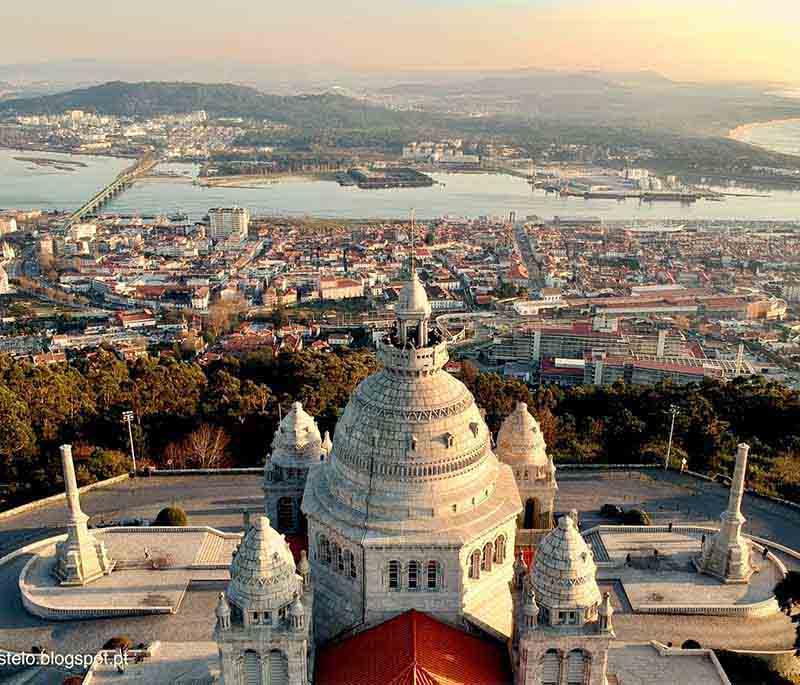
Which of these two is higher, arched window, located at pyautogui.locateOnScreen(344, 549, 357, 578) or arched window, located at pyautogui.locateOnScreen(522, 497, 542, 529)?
arched window, located at pyautogui.locateOnScreen(344, 549, 357, 578)

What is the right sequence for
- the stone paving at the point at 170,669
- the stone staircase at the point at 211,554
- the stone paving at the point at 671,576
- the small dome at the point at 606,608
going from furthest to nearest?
the stone staircase at the point at 211,554 < the stone paving at the point at 671,576 < the stone paving at the point at 170,669 < the small dome at the point at 606,608

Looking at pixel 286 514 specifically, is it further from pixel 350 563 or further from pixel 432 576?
pixel 432 576

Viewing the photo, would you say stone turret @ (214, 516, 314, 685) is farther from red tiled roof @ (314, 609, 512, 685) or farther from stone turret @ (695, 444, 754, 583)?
stone turret @ (695, 444, 754, 583)

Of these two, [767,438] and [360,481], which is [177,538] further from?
[767,438]

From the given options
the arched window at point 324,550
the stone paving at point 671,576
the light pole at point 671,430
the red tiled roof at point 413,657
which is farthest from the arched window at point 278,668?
the light pole at point 671,430

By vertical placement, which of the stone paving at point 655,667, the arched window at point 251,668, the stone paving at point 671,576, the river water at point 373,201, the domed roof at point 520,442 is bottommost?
the river water at point 373,201

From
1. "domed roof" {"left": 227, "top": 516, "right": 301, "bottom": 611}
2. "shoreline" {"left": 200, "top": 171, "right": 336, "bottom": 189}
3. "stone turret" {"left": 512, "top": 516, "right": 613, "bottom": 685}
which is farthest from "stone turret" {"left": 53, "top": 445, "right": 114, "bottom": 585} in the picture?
"shoreline" {"left": 200, "top": 171, "right": 336, "bottom": 189}

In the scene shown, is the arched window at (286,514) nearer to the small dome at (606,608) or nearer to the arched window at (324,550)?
the arched window at (324,550)
